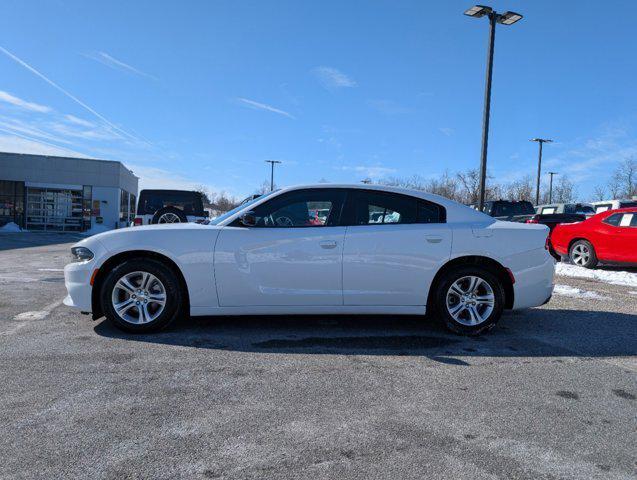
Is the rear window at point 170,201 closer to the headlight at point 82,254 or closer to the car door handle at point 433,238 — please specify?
the headlight at point 82,254

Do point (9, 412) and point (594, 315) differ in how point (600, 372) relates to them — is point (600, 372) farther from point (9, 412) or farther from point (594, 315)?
point (9, 412)

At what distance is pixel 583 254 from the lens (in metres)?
11.2

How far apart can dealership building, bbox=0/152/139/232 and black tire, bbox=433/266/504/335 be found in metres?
31.5

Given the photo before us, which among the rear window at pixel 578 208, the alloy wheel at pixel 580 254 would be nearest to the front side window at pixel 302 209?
the alloy wheel at pixel 580 254

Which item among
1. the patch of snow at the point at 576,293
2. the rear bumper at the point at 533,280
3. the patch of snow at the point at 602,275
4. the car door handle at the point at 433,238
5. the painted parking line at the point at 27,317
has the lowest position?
the painted parking line at the point at 27,317

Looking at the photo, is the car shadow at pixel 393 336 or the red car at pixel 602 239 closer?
the car shadow at pixel 393 336

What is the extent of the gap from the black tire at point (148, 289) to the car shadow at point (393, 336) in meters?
0.11

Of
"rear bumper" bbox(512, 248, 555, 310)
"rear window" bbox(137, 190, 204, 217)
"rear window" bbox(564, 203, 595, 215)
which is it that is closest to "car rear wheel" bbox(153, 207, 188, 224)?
"rear window" bbox(137, 190, 204, 217)

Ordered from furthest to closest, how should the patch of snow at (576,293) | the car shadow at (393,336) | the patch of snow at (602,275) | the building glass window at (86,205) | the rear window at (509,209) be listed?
the building glass window at (86,205) → the rear window at (509,209) → the patch of snow at (602,275) → the patch of snow at (576,293) → the car shadow at (393,336)

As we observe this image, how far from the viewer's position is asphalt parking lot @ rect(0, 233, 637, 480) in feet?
8.33

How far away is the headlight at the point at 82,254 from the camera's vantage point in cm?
485

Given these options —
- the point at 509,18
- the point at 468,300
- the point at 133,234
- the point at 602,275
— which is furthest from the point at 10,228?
the point at 468,300

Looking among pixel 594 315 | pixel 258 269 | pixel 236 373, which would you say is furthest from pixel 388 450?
pixel 594 315

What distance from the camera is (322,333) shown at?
5.04 m
